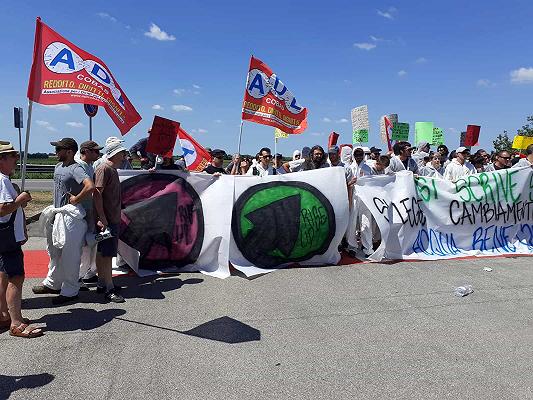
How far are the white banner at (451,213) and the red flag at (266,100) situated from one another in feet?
6.56

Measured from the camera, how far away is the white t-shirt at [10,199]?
344 centimetres

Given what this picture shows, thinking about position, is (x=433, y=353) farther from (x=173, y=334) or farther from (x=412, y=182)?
(x=412, y=182)

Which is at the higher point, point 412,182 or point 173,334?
point 412,182

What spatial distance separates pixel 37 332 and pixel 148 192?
2602 mm

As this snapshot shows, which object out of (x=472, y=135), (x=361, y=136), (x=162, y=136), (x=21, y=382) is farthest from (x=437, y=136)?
(x=21, y=382)

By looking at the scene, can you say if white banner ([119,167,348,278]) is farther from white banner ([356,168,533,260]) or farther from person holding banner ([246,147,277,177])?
person holding banner ([246,147,277,177])

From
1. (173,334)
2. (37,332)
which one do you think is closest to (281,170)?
(173,334)

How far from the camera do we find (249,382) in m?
2.94

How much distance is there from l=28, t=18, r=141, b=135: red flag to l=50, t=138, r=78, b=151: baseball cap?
0.75m

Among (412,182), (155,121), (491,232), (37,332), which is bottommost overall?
(37,332)

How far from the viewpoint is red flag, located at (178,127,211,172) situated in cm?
730

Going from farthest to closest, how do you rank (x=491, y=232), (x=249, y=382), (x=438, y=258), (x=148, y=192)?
(x=491, y=232)
(x=438, y=258)
(x=148, y=192)
(x=249, y=382)

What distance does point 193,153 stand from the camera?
7355mm

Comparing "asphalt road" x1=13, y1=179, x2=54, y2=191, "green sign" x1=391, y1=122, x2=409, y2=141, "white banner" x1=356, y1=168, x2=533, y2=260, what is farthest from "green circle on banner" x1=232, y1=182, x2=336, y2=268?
"asphalt road" x1=13, y1=179, x2=54, y2=191
